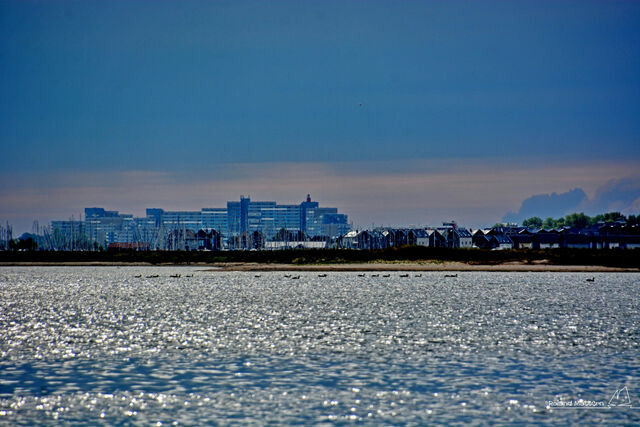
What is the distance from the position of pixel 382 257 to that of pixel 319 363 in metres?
A: 105

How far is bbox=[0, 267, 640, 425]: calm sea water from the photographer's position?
65.3 feet

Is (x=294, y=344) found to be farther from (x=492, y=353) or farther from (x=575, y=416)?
(x=575, y=416)

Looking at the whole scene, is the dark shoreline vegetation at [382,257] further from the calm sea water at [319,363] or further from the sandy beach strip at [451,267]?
the calm sea water at [319,363]

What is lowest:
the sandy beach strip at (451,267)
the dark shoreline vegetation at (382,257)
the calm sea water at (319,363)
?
the calm sea water at (319,363)

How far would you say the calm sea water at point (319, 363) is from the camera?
19.9 meters

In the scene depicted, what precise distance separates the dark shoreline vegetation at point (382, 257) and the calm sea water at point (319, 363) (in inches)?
2862

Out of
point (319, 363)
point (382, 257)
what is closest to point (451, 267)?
point (382, 257)

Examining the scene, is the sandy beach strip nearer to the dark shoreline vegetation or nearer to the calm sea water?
the dark shoreline vegetation

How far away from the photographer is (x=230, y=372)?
25.7 meters

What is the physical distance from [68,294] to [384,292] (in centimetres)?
2733

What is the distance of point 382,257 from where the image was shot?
132250mm

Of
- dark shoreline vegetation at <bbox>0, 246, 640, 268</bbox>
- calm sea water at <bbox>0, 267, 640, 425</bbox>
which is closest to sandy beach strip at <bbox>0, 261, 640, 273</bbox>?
dark shoreline vegetation at <bbox>0, 246, 640, 268</bbox>

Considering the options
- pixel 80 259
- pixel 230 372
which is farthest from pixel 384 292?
pixel 80 259

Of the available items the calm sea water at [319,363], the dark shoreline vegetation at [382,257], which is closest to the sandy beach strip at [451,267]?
the dark shoreline vegetation at [382,257]
